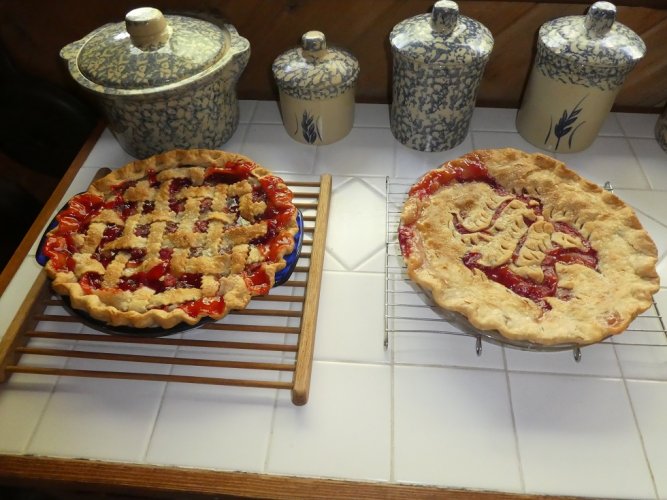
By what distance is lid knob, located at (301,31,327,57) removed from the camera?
1.05 meters

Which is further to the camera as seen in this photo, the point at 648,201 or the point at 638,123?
the point at 638,123

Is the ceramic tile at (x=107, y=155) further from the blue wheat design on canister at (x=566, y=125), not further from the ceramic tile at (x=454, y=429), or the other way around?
the blue wheat design on canister at (x=566, y=125)

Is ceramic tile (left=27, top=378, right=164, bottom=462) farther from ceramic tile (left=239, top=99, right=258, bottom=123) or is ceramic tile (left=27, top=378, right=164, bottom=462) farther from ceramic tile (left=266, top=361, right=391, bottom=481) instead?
ceramic tile (left=239, top=99, right=258, bottom=123)

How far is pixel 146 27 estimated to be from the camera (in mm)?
981

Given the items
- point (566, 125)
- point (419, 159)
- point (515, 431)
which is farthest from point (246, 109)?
point (515, 431)

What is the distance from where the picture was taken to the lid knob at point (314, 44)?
1.05 m

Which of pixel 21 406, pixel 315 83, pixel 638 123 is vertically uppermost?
pixel 315 83

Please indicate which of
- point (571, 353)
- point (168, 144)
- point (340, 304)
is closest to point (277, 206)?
point (340, 304)

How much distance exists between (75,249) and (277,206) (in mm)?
364

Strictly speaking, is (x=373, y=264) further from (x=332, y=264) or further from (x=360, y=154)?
(x=360, y=154)

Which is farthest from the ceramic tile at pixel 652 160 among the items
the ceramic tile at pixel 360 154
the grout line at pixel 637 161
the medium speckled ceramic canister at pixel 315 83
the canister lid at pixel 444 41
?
the medium speckled ceramic canister at pixel 315 83

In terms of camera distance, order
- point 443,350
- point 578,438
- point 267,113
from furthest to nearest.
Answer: point 267,113, point 443,350, point 578,438

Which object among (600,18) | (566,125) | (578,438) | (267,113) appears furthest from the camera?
(267,113)

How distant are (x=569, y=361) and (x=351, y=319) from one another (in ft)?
1.19
